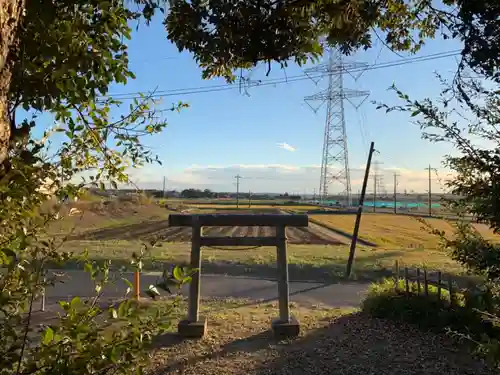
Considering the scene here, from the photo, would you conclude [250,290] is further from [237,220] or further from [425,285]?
[425,285]

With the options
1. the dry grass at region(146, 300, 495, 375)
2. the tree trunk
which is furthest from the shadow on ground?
the tree trunk

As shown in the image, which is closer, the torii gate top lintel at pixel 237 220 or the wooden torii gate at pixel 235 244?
Result: the wooden torii gate at pixel 235 244

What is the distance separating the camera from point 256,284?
39.4ft

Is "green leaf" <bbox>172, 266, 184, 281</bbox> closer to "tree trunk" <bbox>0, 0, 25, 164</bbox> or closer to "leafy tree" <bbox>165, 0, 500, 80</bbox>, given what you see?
"tree trunk" <bbox>0, 0, 25, 164</bbox>

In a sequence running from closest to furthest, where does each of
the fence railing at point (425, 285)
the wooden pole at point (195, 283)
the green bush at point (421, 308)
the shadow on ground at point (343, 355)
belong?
the shadow on ground at point (343, 355), the green bush at point (421, 308), the fence railing at point (425, 285), the wooden pole at point (195, 283)

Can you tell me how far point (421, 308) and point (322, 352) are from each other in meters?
1.87

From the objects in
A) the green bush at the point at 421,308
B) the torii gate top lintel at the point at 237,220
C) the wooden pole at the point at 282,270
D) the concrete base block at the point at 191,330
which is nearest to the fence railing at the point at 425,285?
the green bush at the point at 421,308

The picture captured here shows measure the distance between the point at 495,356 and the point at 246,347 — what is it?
486 centimetres

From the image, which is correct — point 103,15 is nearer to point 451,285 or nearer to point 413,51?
point 413,51

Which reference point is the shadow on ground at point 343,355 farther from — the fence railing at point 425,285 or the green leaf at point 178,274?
the green leaf at point 178,274

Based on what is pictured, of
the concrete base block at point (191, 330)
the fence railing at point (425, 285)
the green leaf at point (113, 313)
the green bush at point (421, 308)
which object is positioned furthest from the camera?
the concrete base block at point (191, 330)

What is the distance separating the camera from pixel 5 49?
4.05ft

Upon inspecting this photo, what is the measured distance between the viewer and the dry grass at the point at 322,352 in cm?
512

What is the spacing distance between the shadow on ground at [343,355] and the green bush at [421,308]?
0.21 metres
